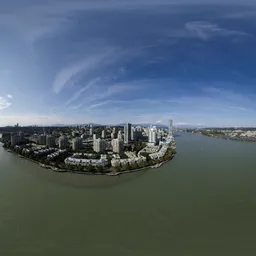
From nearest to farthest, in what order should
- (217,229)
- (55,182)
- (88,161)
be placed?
(217,229)
(55,182)
(88,161)

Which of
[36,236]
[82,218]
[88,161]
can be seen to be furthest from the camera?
[88,161]

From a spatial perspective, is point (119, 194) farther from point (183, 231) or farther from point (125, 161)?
point (125, 161)

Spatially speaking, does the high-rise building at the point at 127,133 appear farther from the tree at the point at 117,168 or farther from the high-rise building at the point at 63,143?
the tree at the point at 117,168

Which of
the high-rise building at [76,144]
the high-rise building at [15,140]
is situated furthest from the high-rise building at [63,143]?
the high-rise building at [15,140]

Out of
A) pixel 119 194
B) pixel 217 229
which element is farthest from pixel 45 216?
pixel 217 229

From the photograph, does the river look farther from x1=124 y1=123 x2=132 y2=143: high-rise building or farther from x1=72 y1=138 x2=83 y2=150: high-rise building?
x1=124 y1=123 x2=132 y2=143: high-rise building

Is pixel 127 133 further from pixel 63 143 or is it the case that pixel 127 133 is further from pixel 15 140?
pixel 15 140

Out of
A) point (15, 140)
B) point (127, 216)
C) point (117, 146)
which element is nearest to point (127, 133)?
point (117, 146)

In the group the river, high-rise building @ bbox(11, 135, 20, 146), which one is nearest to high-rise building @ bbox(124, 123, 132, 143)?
high-rise building @ bbox(11, 135, 20, 146)
